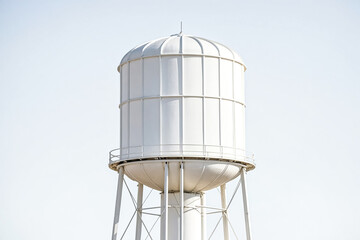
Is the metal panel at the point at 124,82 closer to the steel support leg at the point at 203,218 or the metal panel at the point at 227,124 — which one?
the metal panel at the point at 227,124

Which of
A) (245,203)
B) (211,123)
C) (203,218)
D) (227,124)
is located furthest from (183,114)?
(203,218)

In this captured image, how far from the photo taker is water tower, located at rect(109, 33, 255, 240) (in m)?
38.0

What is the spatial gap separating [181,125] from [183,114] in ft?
1.57

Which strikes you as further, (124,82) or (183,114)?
(124,82)

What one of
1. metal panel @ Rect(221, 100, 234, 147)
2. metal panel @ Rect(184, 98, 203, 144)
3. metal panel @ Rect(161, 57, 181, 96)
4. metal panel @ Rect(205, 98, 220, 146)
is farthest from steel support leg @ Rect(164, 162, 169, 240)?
metal panel @ Rect(161, 57, 181, 96)

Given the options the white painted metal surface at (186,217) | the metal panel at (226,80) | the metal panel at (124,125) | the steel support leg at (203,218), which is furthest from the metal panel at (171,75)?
the steel support leg at (203,218)

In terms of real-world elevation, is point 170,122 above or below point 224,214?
above

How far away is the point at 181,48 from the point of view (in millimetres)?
38812

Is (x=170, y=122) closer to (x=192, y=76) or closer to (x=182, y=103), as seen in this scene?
(x=182, y=103)

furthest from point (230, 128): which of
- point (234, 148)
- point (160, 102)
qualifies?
point (160, 102)

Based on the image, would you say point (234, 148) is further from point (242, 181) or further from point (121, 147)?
point (121, 147)

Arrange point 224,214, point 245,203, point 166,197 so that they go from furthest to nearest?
point 224,214, point 245,203, point 166,197

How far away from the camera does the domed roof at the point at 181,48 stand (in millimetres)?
38812

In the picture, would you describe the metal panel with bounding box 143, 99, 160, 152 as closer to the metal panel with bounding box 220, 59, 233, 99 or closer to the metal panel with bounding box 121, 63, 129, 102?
the metal panel with bounding box 121, 63, 129, 102
